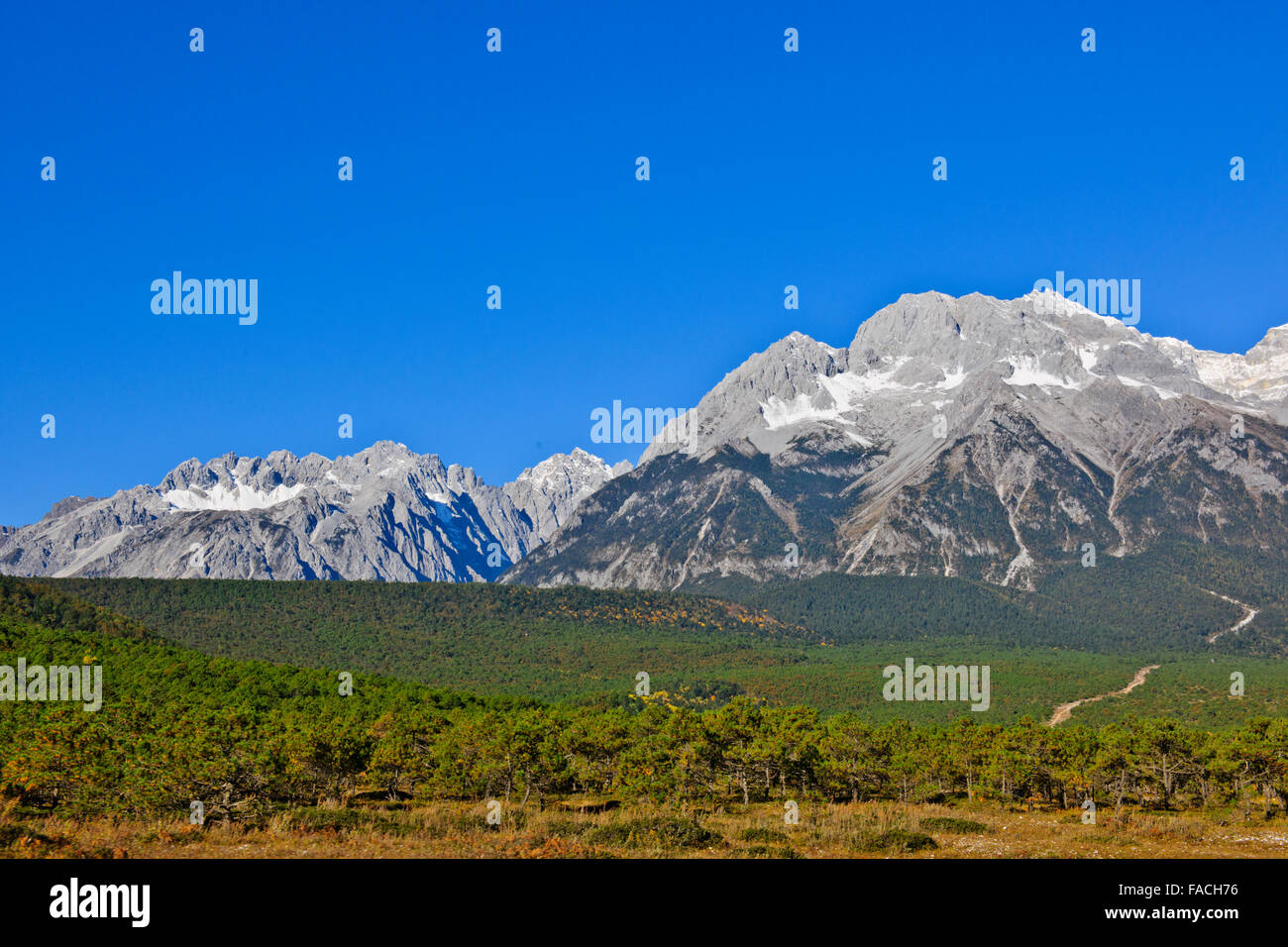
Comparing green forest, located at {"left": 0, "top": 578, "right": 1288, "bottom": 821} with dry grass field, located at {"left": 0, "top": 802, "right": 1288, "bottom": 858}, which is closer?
dry grass field, located at {"left": 0, "top": 802, "right": 1288, "bottom": 858}

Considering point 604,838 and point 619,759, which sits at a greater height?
point 604,838

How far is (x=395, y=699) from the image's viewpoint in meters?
117

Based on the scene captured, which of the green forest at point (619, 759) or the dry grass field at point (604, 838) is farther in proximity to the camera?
the green forest at point (619, 759)

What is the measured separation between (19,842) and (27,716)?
48.2 m

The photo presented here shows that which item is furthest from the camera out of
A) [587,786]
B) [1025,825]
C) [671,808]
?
[587,786]

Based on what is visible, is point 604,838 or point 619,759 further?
point 619,759

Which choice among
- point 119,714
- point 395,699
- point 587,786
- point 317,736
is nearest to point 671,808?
point 587,786

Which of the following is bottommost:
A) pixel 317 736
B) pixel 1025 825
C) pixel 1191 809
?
pixel 1191 809

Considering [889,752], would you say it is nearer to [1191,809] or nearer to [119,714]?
[1191,809]
